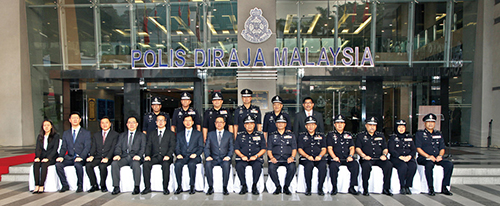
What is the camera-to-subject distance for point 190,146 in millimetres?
5258

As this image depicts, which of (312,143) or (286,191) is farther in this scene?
(312,143)

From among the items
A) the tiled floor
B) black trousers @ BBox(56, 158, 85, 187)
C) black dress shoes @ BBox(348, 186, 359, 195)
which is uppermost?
black trousers @ BBox(56, 158, 85, 187)

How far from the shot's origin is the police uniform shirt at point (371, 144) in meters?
5.18

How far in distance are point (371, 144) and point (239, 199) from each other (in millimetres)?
2746

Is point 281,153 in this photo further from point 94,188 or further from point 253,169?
point 94,188

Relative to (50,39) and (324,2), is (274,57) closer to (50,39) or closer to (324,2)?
(324,2)

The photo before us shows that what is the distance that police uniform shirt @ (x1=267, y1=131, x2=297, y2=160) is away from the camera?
Answer: 16.8ft

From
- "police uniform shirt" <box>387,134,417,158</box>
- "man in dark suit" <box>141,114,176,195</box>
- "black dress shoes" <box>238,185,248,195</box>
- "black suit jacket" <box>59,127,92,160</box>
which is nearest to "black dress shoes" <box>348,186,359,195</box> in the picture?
"police uniform shirt" <box>387,134,417,158</box>

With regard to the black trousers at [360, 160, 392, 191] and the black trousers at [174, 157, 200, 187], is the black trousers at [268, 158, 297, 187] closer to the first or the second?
the black trousers at [360, 160, 392, 191]

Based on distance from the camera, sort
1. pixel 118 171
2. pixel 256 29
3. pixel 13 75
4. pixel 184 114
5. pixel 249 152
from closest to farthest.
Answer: pixel 118 171 → pixel 249 152 → pixel 184 114 → pixel 256 29 → pixel 13 75

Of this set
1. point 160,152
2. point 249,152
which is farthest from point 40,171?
point 249,152

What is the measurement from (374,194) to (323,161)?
3.67 feet

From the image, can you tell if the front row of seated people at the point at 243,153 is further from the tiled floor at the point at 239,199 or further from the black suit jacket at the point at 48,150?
the tiled floor at the point at 239,199

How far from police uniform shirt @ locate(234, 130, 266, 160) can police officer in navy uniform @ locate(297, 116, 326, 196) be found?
764mm
